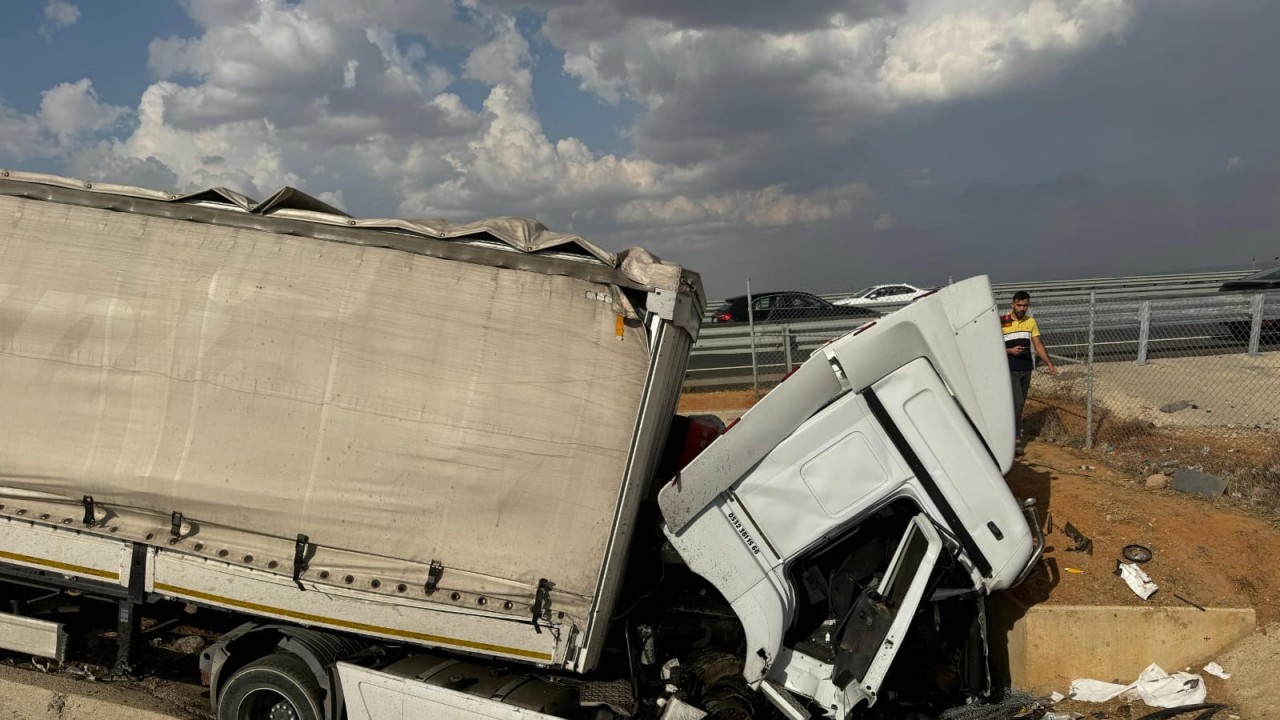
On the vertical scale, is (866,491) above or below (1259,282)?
below

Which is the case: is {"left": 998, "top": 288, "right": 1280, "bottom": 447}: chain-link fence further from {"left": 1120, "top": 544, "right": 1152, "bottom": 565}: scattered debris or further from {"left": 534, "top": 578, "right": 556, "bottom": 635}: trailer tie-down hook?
{"left": 534, "top": 578, "right": 556, "bottom": 635}: trailer tie-down hook

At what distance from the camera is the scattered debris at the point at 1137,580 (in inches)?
254

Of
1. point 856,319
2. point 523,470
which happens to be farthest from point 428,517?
point 856,319

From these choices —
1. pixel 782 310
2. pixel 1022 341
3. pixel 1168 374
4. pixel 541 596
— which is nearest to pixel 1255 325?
pixel 1168 374

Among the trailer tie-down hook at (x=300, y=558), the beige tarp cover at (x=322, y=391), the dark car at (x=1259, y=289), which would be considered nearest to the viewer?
the beige tarp cover at (x=322, y=391)

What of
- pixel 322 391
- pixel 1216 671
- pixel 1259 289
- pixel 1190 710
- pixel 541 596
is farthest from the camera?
pixel 1259 289

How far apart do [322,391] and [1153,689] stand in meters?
5.71

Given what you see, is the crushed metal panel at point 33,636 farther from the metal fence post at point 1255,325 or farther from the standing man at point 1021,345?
the metal fence post at point 1255,325

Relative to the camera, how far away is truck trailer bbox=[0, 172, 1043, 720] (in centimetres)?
502

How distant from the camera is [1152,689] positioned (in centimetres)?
605

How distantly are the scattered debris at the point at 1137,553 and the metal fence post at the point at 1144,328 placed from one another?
27.1 ft

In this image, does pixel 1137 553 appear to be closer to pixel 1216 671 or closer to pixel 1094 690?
pixel 1216 671

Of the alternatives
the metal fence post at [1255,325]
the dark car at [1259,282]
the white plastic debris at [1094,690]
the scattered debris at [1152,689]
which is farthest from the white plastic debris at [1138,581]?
the dark car at [1259,282]

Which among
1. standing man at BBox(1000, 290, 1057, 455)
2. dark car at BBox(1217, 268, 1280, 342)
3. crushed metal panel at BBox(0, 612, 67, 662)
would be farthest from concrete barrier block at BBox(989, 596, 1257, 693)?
dark car at BBox(1217, 268, 1280, 342)
